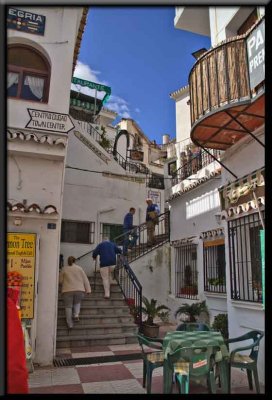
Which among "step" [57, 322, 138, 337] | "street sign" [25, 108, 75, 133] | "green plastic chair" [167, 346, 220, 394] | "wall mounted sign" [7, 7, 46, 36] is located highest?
"wall mounted sign" [7, 7, 46, 36]

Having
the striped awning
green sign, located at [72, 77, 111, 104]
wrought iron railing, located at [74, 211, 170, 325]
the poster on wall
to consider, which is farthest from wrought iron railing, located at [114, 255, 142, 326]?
green sign, located at [72, 77, 111, 104]

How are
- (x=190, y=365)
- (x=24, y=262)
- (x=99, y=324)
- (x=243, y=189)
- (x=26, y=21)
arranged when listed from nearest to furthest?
(x=190, y=365) < (x=243, y=189) < (x=24, y=262) < (x=26, y=21) < (x=99, y=324)

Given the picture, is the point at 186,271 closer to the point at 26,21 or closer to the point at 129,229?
the point at 129,229

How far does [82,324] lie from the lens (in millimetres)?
8391

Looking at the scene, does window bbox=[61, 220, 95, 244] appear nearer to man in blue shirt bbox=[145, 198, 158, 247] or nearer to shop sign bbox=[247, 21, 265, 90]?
man in blue shirt bbox=[145, 198, 158, 247]

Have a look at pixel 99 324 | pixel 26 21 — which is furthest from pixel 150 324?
pixel 26 21

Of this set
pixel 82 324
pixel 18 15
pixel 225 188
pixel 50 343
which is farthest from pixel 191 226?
pixel 18 15

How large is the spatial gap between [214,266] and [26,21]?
7421mm

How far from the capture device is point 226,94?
618 cm

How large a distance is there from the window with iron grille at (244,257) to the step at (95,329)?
3.17 metres

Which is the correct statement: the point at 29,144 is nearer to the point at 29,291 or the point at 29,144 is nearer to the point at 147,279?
the point at 29,291

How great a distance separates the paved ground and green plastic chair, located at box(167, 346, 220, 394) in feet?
1.57

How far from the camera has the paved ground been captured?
5.15 m
